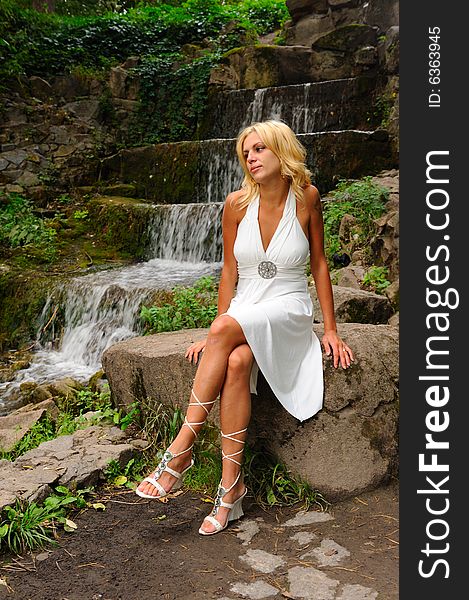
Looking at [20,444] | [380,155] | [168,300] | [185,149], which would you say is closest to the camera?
[20,444]

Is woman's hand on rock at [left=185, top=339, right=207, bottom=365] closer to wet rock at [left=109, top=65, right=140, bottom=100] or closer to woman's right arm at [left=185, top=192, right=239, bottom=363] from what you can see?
woman's right arm at [left=185, top=192, right=239, bottom=363]

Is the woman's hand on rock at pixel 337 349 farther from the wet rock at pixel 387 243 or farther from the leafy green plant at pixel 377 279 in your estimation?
the wet rock at pixel 387 243

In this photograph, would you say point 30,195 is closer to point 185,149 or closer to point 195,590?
point 185,149

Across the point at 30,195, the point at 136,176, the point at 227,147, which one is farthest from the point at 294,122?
the point at 30,195

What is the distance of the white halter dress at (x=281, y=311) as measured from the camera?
2.92m

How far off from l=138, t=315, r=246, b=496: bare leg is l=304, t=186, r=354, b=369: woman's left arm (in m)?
0.50

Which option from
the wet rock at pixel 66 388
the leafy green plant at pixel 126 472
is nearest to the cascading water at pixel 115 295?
the wet rock at pixel 66 388

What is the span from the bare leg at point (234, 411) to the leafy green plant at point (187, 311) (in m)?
2.55

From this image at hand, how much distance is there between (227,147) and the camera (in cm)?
960

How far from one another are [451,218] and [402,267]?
244 mm

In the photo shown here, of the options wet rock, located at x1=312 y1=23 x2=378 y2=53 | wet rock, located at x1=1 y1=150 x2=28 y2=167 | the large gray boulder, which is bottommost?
the large gray boulder

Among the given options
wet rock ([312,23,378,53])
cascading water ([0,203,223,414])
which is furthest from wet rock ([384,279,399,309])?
wet rock ([312,23,378,53])

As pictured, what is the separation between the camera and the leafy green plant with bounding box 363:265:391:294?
5938mm

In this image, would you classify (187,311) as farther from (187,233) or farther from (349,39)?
(349,39)
